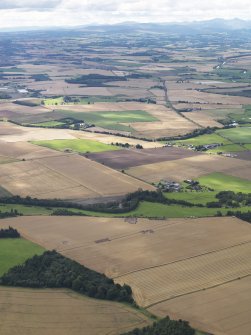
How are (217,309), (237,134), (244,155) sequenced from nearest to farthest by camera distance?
1. (217,309)
2. (244,155)
3. (237,134)

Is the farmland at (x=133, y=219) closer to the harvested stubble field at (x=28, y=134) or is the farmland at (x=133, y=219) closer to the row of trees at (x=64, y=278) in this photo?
the harvested stubble field at (x=28, y=134)

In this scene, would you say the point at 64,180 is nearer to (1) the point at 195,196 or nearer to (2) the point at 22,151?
(1) the point at 195,196

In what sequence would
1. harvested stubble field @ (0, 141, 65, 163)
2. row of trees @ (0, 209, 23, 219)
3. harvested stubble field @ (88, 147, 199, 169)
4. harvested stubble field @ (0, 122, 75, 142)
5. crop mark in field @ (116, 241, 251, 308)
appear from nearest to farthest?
crop mark in field @ (116, 241, 251, 308)
row of trees @ (0, 209, 23, 219)
harvested stubble field @ (88, 147, 199, 169)
harvested stubble field @ (0, 141, 65, 163)
harvested stubble field @ (0, 122, 75, 142)

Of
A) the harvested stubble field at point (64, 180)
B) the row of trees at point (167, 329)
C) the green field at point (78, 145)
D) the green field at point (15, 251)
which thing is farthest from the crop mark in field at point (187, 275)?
the green field at point (78, 145)

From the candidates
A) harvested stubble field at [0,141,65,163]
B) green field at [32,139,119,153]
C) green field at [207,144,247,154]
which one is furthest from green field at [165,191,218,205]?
green field at [32,139,119,153]

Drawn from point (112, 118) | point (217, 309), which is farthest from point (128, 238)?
point (112, 118)

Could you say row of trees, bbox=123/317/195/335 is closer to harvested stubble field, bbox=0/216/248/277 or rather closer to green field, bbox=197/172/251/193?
harvested stubble field, bbox=0/216/248/277

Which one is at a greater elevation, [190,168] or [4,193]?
[190,168]
